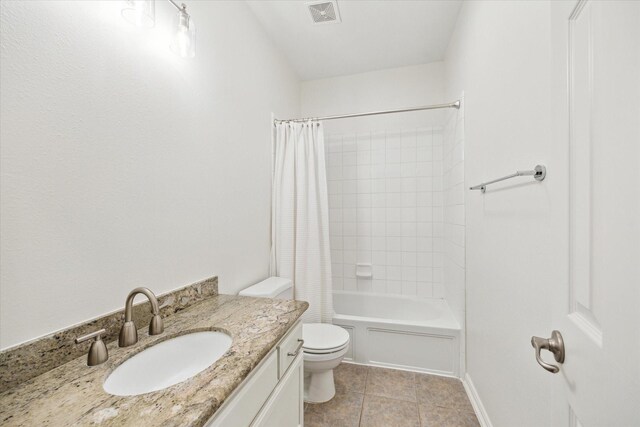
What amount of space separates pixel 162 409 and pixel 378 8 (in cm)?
245

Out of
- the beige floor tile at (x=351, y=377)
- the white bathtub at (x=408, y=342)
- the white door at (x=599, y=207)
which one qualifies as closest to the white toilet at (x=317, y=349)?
Result: the beige floor tile at (x=351, y=377)

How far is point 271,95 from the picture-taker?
2273 millimetres

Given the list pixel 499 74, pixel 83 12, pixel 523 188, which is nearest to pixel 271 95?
pixel 83 12

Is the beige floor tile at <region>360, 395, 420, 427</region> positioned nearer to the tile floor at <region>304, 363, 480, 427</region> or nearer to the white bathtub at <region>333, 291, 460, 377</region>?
the tile floor at <region>304, 363, 480, 427</region>

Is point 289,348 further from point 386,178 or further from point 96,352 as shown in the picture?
point 386,178

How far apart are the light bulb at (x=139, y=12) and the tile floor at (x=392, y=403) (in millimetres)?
2126

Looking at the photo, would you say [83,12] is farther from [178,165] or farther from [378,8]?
[378,8]

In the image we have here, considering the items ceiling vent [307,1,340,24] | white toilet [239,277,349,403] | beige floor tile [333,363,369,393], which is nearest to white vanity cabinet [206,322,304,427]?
white toilet [239,277,349,403]

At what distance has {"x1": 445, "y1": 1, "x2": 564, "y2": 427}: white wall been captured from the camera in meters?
0.93

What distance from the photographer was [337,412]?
1685mm

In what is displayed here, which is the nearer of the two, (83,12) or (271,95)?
(83,12)

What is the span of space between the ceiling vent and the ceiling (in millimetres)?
39

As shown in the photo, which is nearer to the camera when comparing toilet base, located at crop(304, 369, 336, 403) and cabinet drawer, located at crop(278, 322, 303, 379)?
cabinet drawer, located at crop(278, 322, 303, 379)

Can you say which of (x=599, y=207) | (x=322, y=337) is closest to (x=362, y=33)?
(x=599, y=207)
